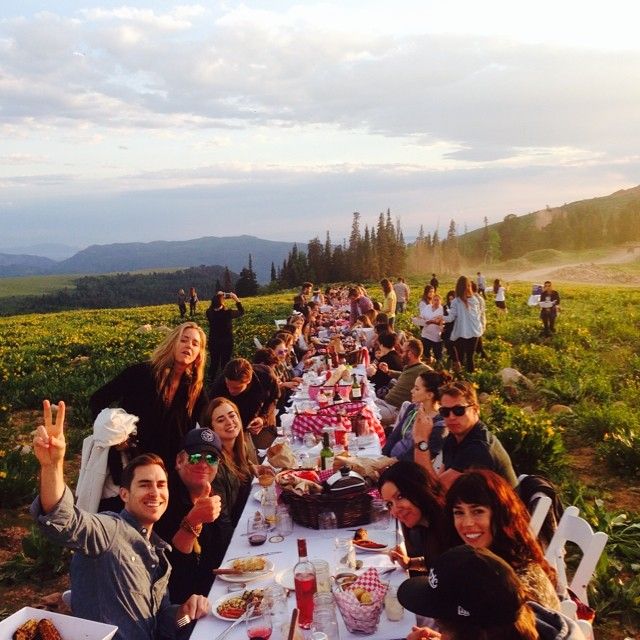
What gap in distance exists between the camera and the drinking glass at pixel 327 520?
457cm

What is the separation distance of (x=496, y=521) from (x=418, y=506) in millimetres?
709

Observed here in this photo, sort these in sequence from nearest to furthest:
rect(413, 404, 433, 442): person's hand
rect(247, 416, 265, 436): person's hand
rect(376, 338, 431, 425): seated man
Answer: rect(413, 404, 433, 442): person's hand
rect(247, 416, 265, 436): person's hand
rect(376, 338, 431, 425): seated man

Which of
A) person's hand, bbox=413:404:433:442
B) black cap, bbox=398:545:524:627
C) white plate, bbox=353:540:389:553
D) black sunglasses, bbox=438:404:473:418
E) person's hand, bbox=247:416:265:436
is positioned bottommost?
white plate, bbox=353:540:389:553

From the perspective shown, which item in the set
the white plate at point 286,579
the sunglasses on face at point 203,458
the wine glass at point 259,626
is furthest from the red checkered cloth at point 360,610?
the sunglasses on face at point 203,458

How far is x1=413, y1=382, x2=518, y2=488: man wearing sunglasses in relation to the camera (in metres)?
5.00

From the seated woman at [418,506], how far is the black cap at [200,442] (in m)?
1.39

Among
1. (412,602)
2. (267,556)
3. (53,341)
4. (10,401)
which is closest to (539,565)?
(412,602)

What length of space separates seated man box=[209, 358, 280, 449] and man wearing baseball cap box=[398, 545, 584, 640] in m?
4.69

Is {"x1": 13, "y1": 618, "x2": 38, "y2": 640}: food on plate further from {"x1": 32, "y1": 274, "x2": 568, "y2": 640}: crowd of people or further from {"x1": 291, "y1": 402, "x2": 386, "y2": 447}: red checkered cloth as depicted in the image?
{"x1": 291, "y1": 402, "x2": 386, "y2": 447}: red checkered cloth

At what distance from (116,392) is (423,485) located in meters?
3.20

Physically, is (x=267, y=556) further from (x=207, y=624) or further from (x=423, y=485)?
(x=423, y=485)

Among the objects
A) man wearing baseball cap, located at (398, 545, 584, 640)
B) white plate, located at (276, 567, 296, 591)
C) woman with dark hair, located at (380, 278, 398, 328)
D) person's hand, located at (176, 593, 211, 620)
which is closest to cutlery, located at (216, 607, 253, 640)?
person's hand, located at (176, 593, 211, 620)

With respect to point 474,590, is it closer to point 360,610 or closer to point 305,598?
point 360,610

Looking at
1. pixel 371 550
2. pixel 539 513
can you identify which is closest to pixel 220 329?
pixel 371 550
